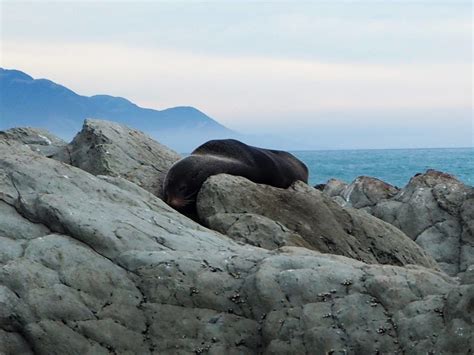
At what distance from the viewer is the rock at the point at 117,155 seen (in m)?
11.8

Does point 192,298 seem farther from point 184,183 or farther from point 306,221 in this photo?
point 184,183

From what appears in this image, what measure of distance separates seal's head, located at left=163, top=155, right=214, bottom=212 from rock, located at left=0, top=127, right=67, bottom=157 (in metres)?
1.84

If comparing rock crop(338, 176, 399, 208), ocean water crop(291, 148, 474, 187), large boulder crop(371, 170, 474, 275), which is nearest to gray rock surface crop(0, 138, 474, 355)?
large boulder crop(371, 170, 474, 275)

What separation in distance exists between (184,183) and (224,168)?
0.78m

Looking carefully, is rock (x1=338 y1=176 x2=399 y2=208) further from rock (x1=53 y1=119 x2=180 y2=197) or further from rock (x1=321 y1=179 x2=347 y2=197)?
rock (x1=53 y1=119 x2=180 y2=197)

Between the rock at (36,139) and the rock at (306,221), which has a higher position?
the rock at (36,139)

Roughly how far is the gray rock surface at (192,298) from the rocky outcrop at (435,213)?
6.60 meters

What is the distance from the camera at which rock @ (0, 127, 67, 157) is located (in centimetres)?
1279

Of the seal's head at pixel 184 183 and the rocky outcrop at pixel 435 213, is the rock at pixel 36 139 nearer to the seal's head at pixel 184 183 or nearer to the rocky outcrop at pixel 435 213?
the seal's head at pixel 184 183

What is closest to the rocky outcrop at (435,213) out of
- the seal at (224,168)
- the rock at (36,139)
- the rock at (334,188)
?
the rock at (334,188)

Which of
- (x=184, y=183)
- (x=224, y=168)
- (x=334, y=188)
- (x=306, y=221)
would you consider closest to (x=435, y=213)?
(x=334, y=188)

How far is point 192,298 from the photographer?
6879 millimetres

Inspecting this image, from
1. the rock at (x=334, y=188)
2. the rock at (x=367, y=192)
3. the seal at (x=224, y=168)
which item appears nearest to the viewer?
the seal at (x=224, y=168)

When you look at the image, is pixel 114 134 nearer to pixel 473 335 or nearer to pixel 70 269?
pixel 70 269
